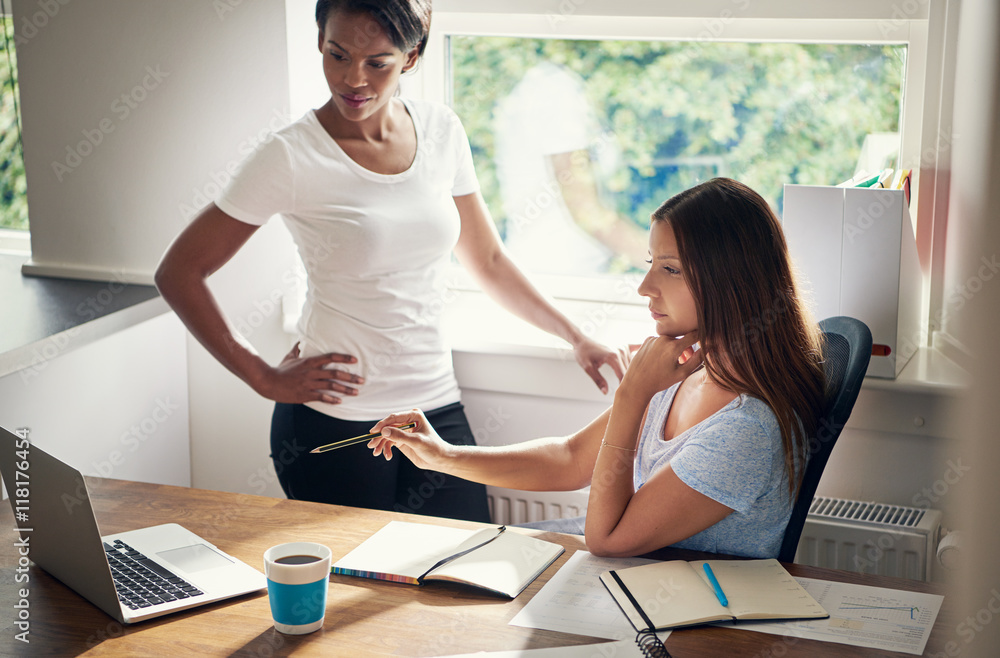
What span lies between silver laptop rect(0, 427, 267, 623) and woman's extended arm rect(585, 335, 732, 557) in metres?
0.50

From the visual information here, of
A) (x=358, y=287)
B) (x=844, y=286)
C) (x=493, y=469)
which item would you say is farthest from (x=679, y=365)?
(x=358, y=287)

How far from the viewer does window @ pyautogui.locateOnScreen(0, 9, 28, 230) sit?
262cm

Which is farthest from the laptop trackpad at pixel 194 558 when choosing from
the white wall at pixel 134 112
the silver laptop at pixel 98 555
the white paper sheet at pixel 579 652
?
the white wall at pixel 134 112

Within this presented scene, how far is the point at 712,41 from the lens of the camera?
85.8 inches

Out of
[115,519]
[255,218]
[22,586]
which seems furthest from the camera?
[255,218]

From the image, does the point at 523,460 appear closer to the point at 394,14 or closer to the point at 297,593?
the point at 297,593

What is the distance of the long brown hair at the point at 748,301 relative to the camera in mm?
1347

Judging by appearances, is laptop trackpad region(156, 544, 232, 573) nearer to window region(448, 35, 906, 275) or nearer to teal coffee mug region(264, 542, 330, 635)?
teal coffee mug region(264, 542, 330, 635)

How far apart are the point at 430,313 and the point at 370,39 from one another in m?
0.57

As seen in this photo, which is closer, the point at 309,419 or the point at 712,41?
the point at 309,419

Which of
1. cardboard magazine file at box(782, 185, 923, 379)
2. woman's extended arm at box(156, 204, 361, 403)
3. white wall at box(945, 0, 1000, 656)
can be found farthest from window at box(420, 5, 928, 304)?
white wall at box(945, 0, 1000, 656)

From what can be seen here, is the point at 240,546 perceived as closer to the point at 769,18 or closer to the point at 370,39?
the point at 370,39

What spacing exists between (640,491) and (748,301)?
33cm

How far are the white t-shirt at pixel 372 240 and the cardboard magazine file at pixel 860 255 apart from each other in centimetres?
72
